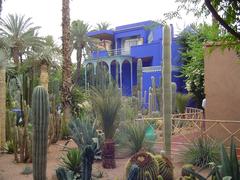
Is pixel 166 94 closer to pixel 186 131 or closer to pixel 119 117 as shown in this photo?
pixel 119 117

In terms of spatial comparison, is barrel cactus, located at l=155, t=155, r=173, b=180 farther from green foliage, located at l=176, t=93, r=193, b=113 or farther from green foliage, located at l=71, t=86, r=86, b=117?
green foliage, located at l=176, t=93, r=193, b=113

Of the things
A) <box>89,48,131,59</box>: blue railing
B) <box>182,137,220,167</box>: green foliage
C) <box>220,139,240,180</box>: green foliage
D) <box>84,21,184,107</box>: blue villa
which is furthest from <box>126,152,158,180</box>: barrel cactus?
<box>89,48,131,59</box>: blue railing

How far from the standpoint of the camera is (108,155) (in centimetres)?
859

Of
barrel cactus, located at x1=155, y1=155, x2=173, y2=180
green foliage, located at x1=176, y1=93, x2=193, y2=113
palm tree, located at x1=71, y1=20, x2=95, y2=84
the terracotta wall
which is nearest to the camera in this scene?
barrel cactus, located at x1=155, y1=155, x2=173, y2=180

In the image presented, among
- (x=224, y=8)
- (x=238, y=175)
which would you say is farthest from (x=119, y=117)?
(x=224, y=8)

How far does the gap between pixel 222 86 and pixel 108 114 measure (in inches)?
137

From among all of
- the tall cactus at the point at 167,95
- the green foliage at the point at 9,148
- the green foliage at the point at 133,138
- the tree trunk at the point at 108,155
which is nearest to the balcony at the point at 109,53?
the green foliage at the point at 9,148

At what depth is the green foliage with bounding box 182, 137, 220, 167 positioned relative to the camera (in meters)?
8.16

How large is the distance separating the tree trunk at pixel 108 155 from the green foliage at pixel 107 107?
0.61 feet

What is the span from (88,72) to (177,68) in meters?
10.2

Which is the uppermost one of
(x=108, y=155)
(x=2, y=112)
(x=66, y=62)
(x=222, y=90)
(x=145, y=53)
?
(x=145, y=53)

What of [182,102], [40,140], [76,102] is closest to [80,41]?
[182,102]

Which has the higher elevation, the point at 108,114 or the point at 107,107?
the point at 107,107

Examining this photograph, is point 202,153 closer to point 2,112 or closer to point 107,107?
point 107,107
